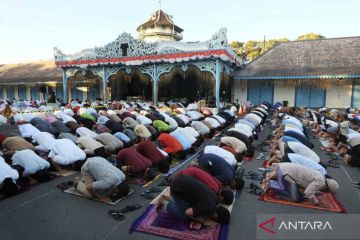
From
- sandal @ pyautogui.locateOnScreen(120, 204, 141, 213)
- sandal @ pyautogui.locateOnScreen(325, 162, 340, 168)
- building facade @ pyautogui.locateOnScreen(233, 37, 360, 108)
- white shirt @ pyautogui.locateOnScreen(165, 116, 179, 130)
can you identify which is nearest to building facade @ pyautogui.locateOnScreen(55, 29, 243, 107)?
building facade @ pyautogui.locateOnScreen(233, 37, 360, 108)

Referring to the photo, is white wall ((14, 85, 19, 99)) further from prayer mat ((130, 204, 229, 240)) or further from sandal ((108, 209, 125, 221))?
prayer mat ((130, 204, 229, 240))

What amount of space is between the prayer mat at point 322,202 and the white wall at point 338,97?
13.5 m

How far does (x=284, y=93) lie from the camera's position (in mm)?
17062

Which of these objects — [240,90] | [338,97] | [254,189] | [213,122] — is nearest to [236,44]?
[240,90]

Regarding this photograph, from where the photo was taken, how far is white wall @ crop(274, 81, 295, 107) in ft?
55.3

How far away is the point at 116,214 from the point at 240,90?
52.3 ft

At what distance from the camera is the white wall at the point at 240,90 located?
18.1 metres

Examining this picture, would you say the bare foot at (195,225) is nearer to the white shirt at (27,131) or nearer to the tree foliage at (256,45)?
the white shirt at (27,131)

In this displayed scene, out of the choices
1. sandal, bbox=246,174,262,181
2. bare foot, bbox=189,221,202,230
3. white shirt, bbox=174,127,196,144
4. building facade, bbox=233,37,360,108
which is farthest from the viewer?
building facade, bbox=233,37,360,108

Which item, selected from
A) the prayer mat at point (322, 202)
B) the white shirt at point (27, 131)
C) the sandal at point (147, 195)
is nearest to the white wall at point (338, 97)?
the prayer mat at point (322, 202)

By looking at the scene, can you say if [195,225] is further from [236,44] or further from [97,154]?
[236,44]

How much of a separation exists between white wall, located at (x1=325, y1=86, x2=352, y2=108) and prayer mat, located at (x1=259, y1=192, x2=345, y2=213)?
13502 mm

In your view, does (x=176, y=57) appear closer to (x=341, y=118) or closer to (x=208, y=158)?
(x=341, y=118)

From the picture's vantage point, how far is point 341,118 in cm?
1186
